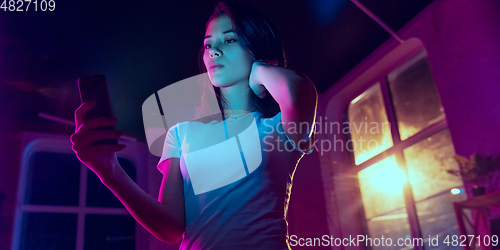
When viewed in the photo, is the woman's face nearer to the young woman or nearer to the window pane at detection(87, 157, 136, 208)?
the young woman

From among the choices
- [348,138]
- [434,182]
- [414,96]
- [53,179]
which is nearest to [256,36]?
[434,182]

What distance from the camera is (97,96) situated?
65 centimetres

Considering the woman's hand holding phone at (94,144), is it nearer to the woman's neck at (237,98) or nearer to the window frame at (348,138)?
the woman's neck at (237,98)

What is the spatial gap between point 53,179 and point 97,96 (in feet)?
16.5

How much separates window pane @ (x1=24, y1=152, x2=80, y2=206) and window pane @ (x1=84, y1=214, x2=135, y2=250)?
Result: 37 centimetres

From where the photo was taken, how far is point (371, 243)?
411cm

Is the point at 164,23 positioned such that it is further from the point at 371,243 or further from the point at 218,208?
the point at 371,243

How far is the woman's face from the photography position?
0.78m

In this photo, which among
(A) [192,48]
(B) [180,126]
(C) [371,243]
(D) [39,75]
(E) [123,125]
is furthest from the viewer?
(E) [123,125]

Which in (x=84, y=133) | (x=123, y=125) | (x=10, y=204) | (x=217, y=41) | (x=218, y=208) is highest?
(x=123, y=125)

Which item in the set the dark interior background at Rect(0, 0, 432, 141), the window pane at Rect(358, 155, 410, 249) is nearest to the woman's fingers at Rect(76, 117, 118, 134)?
the dark interior background at Rect(0, 0, 432, 141)

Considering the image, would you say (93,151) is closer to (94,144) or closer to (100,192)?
(94,144)

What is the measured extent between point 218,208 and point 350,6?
3001 mm

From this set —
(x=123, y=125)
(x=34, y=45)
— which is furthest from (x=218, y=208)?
(x=123, y=125)
